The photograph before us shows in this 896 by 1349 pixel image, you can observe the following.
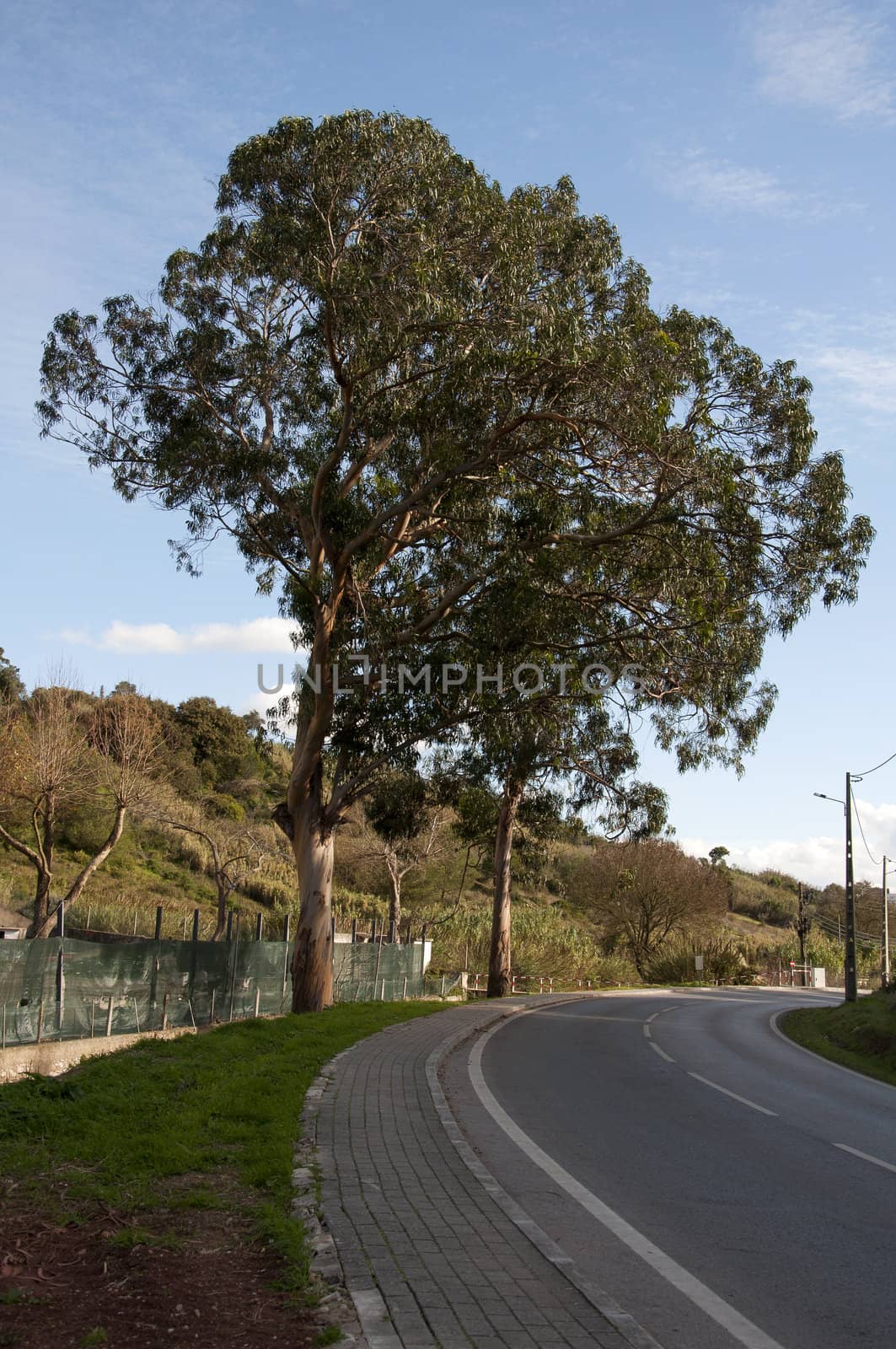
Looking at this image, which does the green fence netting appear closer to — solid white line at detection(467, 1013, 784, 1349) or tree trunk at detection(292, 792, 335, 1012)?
tree trunk at detection(292, 792, 335, 1012)

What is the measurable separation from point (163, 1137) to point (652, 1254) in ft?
11.5

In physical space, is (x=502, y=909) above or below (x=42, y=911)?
above

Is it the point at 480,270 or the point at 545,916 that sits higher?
the point at 480,270

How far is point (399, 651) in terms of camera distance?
20688 millimetres

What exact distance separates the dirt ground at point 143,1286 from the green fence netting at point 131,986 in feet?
29.9

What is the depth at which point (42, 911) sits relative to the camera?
2712 centimetres

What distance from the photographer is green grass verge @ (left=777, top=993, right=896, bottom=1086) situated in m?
20.3

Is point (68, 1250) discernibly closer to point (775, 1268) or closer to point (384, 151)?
point (775, 1268)

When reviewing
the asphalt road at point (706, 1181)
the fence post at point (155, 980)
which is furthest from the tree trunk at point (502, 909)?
the fence post at point (155, 980)

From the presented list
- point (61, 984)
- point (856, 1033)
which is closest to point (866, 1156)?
point (61, 984)

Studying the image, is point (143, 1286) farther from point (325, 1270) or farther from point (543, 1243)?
point (543, 1243)

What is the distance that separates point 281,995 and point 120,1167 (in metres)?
15.9

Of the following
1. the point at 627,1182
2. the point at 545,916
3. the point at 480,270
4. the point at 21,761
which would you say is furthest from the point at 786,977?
the point at 627,1182

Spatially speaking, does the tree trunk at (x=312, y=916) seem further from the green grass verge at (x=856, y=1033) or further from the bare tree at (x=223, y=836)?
the bare tree at (x=223, y=836)
